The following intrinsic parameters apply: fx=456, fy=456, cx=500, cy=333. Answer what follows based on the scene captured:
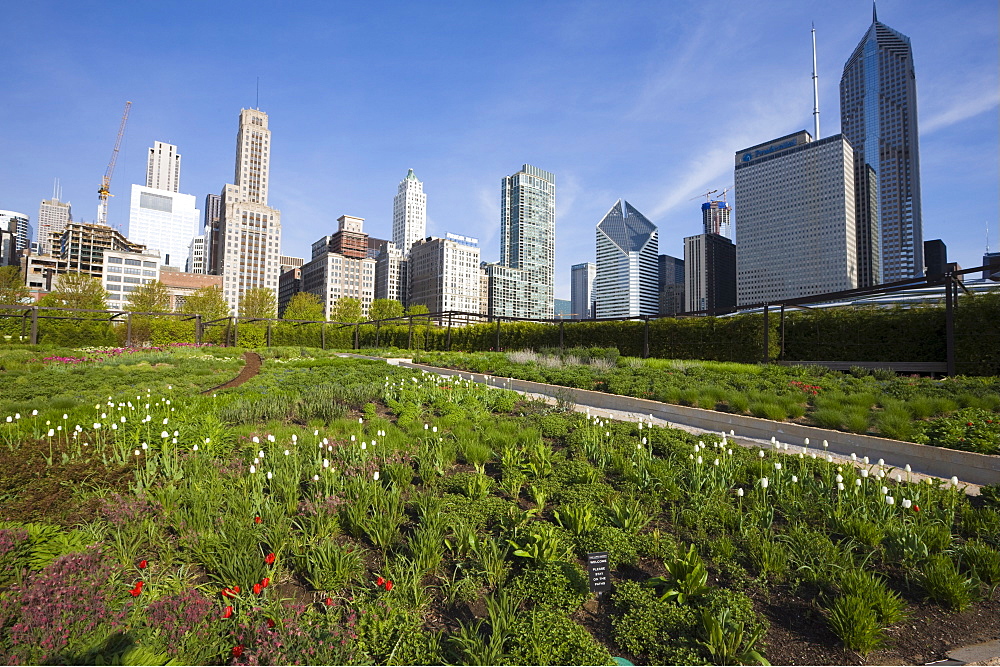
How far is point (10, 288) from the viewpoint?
3641 cm

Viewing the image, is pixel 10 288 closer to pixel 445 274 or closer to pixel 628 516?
pixel 628 516

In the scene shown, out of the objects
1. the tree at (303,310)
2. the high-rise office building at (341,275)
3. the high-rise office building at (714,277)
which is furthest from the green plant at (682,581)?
the high-rise office building at (714,277)

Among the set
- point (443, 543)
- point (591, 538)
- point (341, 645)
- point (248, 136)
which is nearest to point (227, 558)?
point (341, 645)

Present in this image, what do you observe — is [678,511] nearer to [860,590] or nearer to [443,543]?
[860,590]

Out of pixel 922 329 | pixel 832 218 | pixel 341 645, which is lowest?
pixel 341 645

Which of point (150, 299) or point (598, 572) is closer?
point (598, 572)

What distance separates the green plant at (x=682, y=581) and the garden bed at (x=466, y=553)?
0.02 m

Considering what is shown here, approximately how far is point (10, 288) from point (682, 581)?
52.6 m

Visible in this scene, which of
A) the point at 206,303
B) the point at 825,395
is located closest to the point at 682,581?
the point at 825,395

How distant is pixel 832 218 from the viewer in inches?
5797

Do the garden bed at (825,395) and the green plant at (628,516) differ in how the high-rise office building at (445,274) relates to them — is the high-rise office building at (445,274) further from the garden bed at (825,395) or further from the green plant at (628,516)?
the green plant at (628,516)

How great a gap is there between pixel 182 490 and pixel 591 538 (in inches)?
136

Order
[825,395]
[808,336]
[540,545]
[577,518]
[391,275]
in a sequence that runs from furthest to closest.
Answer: [391,275] → [808,336] → [825,395] → [577,518] → [540,545]

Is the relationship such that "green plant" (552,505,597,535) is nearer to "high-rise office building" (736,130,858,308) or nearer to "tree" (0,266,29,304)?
"tree" (0,266,29,304)
